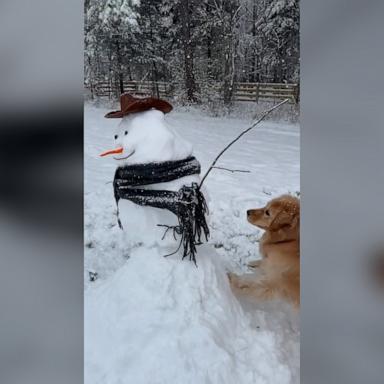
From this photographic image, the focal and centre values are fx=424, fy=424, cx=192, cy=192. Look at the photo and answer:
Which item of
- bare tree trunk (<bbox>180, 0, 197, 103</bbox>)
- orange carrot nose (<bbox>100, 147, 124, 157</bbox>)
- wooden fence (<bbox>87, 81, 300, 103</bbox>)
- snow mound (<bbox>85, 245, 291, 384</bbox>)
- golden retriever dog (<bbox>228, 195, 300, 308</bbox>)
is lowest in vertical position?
snow mound (<bbox>85, 245, 291, 384</bbox>)

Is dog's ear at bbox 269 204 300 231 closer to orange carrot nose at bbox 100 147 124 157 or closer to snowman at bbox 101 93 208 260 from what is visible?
snowman at bbox 101 93 208 260

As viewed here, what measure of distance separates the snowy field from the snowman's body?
3 centimetres

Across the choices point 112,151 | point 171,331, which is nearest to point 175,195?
point 112,151

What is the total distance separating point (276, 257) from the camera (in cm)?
98

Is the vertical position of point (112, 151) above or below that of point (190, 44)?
below

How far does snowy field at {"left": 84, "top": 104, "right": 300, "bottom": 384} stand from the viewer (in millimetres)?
915

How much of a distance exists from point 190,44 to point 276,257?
1.81ft

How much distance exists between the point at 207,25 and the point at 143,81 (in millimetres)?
202

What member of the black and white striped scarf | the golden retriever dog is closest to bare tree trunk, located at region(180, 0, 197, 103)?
the black and white striped scarf

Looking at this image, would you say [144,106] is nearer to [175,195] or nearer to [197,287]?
[175,195]

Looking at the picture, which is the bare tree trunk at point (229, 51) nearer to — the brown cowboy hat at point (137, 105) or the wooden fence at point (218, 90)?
the wooden fence at point (218, 90)

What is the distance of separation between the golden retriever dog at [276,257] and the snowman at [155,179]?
0.14m

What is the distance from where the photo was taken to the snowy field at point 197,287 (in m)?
0.91
